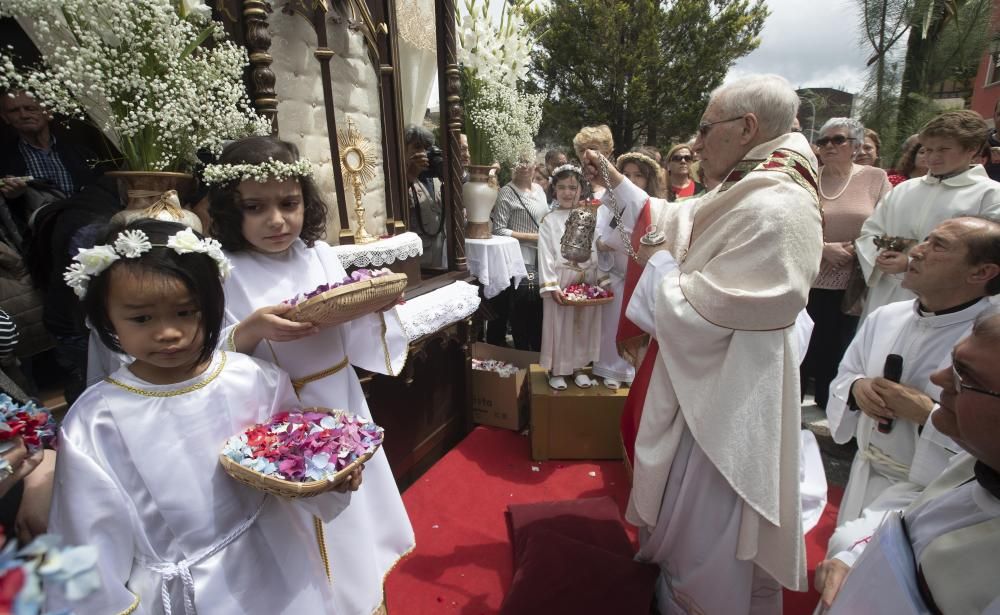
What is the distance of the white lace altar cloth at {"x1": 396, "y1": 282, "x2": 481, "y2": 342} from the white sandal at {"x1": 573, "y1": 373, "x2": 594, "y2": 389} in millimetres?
1139

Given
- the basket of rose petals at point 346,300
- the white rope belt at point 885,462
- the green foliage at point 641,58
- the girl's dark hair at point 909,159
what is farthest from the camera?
the green foliage at point 641,58

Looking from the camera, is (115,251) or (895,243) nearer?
(115,251)

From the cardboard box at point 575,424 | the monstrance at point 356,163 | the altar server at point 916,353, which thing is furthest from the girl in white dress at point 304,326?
the altar server at point 916,353

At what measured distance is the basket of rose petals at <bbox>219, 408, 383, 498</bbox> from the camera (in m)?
1.23

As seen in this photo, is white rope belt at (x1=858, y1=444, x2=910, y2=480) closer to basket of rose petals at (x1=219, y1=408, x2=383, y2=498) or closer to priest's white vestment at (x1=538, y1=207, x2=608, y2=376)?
priest's white vestment at (x1=538, y1=207, x2=608, y2=376)

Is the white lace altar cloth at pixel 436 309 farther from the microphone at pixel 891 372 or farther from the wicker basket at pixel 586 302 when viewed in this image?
the microphone at pixel 891 372

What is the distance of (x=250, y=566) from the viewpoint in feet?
4.52

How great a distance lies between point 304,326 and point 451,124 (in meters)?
2.37

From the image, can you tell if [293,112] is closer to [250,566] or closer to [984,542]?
[250,566]

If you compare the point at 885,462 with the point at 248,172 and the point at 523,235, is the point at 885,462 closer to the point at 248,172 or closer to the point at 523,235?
the point at 248,172

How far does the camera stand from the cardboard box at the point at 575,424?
373cm

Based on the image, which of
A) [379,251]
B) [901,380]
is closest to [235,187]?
[379,251]

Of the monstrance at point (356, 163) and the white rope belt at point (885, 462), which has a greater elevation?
the monstrance at point (356, 163)

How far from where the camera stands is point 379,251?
2717 millimetres
